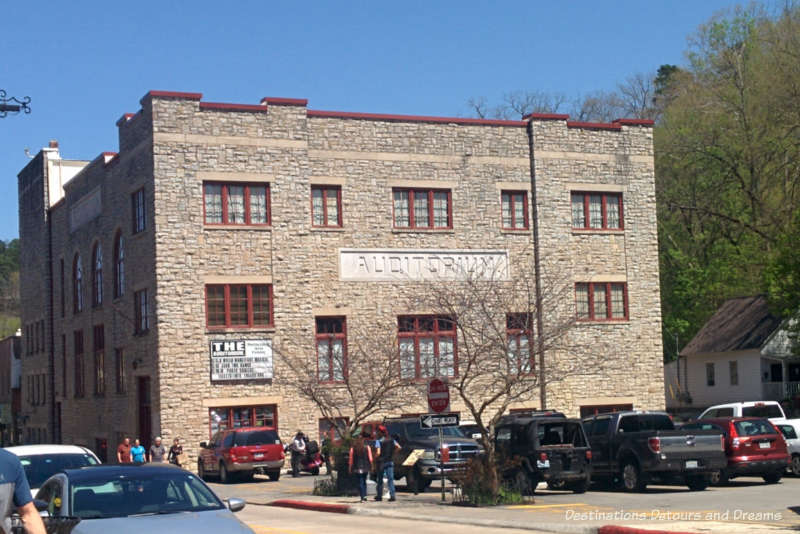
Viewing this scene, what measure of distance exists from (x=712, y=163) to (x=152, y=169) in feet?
100

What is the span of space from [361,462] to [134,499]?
1418 centimetres

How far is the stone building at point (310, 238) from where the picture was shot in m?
37.2

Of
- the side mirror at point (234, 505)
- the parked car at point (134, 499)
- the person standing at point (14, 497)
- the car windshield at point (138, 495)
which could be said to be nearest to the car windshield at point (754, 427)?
the side mirror at point (234, 505)

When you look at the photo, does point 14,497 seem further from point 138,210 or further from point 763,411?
point 138,210

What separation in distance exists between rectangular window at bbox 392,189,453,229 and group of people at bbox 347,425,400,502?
15.7 meters

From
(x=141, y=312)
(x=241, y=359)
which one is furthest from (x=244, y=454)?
(x=141, y=312)

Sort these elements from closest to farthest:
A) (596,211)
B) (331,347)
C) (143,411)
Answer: (331,347) → (143,411) → (596,211)

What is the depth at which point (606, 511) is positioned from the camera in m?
20.1

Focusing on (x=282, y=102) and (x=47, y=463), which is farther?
(x=282, y=102)

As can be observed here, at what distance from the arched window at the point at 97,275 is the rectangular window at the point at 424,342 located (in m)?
13.6

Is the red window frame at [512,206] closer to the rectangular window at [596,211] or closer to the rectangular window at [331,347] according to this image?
the rectangular window at [596,211]

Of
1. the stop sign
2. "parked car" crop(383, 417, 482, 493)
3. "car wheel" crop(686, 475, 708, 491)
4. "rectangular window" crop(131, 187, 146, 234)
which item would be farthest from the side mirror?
"rectangular window" crop(131, 187, 146, 234)

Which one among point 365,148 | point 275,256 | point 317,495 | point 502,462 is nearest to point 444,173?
point 365,148

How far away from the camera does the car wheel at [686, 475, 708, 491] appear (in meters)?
24.5
